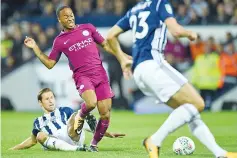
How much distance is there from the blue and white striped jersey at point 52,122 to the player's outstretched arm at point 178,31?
3115 millimetres

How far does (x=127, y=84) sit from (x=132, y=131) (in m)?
7.33

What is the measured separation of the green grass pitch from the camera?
9922 mm

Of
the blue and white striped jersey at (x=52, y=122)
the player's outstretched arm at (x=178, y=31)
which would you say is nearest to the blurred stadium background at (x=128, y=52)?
the blue and white striped jersey at (x=52, y=122)

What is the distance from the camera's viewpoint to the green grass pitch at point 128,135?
992 centimetres

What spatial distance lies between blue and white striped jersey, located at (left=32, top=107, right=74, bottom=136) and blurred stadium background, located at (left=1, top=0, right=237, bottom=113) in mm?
10489

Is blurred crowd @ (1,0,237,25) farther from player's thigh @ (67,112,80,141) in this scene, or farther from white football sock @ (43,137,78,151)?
white football sock @ (43,137,78,151)

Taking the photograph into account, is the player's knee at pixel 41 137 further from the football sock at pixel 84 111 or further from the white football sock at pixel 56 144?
the football sock at pixel 84 111

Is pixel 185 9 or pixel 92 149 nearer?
pixel 92 149

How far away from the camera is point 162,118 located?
18594mm

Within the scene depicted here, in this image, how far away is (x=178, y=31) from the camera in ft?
26.0

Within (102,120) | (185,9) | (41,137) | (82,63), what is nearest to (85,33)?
(82,63)

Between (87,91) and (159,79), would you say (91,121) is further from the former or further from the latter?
(159,79)

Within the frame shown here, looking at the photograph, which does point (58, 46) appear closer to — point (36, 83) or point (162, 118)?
point (162, 118)

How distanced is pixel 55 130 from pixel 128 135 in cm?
323
